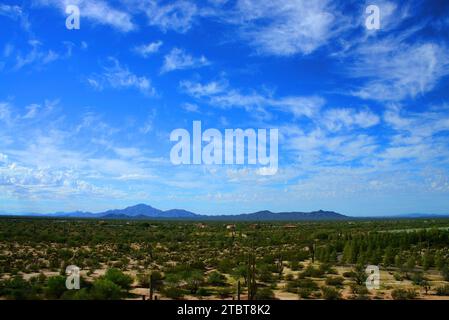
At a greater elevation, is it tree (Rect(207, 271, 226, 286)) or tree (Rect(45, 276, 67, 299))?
tree (Rect(45, 276, 67, 299))

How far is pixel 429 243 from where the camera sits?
46.6 meters

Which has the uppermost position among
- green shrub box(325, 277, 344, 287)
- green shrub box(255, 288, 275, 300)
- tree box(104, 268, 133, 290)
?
tree box(104, 268, 133, 290)

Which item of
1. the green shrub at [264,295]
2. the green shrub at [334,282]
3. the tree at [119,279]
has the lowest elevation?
the green shrub at [334,282]

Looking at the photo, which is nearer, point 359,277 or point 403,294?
point 403,294

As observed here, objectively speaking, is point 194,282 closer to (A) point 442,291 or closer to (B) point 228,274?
(B) point 228,274

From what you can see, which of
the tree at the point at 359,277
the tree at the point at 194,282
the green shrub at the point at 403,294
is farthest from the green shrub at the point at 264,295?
the tree at the point at 359,277

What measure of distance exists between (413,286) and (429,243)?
25.1 meters

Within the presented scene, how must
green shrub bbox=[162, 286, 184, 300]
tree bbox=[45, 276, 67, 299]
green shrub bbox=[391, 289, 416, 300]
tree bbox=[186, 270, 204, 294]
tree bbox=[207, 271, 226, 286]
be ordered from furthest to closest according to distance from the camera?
tree bbox=[207, 271, 226, 286] → tree bbox=[186, 270, 204, 294] → green shrub bbox=[391, 289, 416, 300] → green shrub bbox=[162, 286, 184, 300] → tree bbox=[45, 276, 67, 299]

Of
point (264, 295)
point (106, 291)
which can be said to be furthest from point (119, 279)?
point (264, 295)

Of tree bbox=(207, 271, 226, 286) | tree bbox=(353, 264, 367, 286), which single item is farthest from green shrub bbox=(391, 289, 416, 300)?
tree bbox=(207, 271, 226, 286)

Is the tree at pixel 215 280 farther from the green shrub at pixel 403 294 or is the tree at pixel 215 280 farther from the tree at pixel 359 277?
the green shrub at pixel 403 294

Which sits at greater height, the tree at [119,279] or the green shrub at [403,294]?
the tree at [119,279]

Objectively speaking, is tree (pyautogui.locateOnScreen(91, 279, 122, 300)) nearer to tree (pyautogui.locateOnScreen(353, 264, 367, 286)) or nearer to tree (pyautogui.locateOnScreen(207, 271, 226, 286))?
tree (pyautogui.locateOnScreen(207, 271, 226, 286))

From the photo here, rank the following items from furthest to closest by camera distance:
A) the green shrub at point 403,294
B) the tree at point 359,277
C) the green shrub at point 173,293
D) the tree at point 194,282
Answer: the tree at point 359,277, the tree at point 194,282, the green shrub at point 403,294, the green shrub at point 173,293
